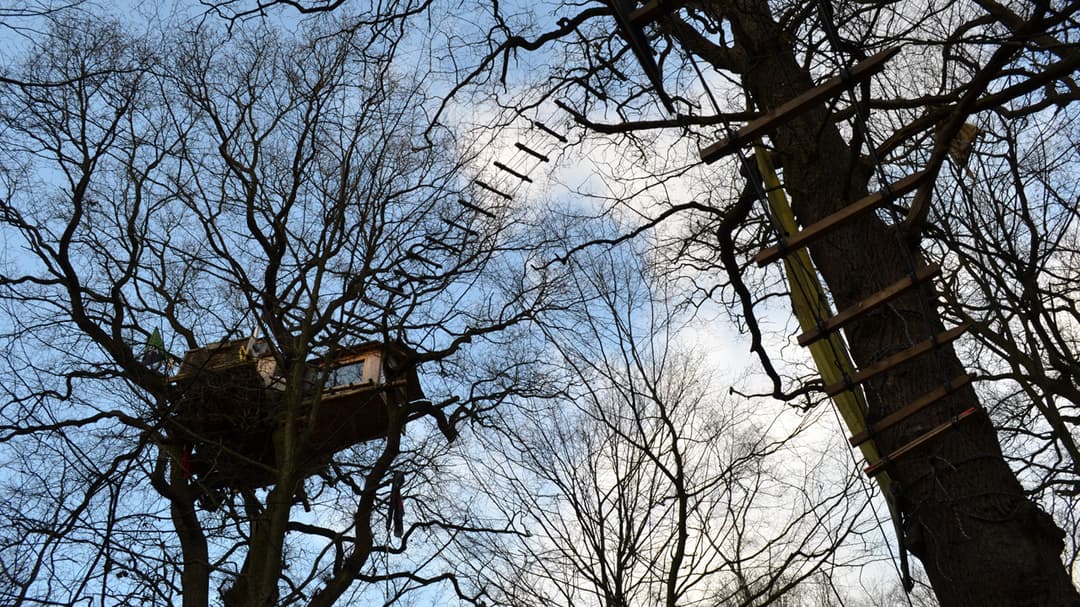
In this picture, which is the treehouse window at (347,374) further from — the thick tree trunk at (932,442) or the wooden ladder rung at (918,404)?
the wooden ladder rung at (918,404)

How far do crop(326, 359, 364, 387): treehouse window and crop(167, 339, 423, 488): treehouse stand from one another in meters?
0.01

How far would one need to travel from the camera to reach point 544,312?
1034 centimetres

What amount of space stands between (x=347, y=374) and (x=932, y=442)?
7.81 meters

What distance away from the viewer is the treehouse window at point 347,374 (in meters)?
10.7

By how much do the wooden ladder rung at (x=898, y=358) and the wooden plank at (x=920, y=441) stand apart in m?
0.37

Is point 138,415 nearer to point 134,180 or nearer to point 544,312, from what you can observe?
point 134,180

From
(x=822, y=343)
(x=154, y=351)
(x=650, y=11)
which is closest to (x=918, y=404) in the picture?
(x=822, y=343)

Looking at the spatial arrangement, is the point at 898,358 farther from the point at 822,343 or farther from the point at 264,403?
the point at 264,403

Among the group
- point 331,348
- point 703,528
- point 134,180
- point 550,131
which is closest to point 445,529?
point 331,348

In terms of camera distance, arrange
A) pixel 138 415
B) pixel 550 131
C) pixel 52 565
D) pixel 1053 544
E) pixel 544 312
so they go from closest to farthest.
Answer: pixel 1053 544 → pixel 52 565 → pixel 550 131 → pixel 138 415 → pixel 544 312

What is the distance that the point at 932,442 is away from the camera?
14.4 feet

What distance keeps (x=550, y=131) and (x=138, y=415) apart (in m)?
4.92

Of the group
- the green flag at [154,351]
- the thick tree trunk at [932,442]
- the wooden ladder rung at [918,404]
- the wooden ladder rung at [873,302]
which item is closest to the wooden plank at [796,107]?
the thick tree trunk at [932,442]

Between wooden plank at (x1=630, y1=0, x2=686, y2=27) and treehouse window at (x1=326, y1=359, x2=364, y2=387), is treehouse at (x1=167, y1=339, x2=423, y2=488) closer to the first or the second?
treehouse window at (x1=326, y1=359, x2=364, y2=387)
